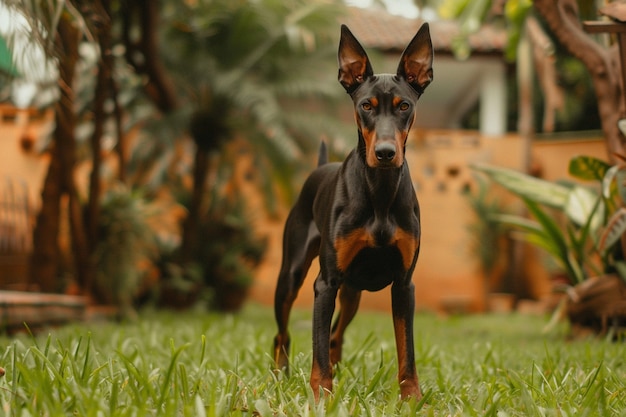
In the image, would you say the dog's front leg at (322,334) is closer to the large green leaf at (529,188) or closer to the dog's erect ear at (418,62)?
the dog's erect ear at (418,62)

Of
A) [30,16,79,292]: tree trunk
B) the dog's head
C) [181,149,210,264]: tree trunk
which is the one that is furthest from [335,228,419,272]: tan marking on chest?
[181,149,210,264]: tree trunk

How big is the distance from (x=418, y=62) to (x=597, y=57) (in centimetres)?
322

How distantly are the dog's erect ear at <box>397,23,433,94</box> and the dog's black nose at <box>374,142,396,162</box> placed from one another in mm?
404

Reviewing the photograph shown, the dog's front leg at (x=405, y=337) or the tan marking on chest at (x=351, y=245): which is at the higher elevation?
the tan marking on chest at (x=351, y=245)

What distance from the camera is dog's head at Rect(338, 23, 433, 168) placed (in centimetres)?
238

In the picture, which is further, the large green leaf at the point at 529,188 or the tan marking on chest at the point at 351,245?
the large green leaf at the point at 529,188

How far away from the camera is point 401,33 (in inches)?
640

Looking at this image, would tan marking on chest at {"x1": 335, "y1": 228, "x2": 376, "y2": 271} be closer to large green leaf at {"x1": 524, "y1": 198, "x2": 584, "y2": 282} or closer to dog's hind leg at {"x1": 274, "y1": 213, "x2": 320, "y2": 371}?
dog's hind leg at {"x1": 274, "y1": 213, "x2": 320, "y2": 371}

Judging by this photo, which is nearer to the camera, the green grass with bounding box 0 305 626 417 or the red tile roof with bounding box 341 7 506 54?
the green grass with bounding box 0 305 626 417

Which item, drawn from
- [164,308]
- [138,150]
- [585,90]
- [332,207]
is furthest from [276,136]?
[585,90]

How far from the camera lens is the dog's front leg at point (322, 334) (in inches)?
101

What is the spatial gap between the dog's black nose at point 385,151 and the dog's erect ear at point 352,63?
1.34 ft

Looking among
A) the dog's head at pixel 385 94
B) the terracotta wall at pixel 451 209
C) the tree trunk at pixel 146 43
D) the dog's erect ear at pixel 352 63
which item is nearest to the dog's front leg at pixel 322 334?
the dog's head at pixel 385 94

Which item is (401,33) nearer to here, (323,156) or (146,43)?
(146,43)
